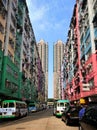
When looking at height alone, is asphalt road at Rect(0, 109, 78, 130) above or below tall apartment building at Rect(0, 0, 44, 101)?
below

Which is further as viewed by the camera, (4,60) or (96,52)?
(4,60)

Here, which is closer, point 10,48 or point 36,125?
point 36,125

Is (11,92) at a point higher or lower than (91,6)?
lower

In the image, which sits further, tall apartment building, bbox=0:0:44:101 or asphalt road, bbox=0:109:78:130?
tall apartment building, bbox=0:0:44:101

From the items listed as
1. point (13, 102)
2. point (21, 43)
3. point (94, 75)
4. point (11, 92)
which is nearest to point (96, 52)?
point (94, 75)

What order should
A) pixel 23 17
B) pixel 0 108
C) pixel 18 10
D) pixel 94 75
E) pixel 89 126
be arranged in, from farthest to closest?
1. pixel 23 17
2. pixel 18 10
3. pixel 94 75
4. pixel 0 108
5. pixel 89 126

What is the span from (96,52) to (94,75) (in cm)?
411

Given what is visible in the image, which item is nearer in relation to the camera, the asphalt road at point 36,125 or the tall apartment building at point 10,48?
the asphalt road at point 36,125

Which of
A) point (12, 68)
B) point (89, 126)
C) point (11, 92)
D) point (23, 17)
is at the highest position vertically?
point (23, 17)

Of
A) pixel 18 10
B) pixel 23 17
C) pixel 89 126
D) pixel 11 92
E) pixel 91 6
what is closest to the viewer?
pixel 89 126

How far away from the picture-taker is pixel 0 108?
33.3m

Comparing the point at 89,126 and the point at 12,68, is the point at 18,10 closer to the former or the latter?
the point at 12,68

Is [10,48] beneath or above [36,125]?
above

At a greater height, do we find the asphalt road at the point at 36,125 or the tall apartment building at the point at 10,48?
the tall apartment building at the point at 10,48
